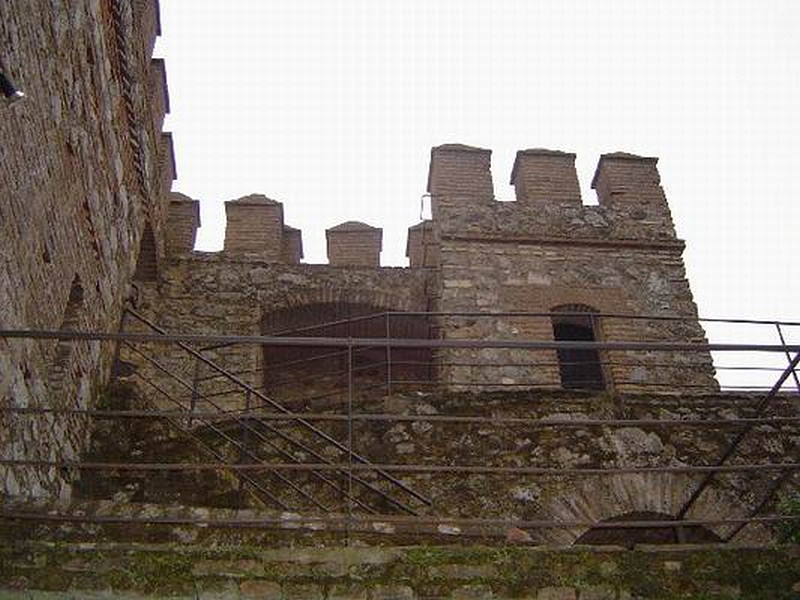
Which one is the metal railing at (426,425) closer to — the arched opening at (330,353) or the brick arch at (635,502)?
the brick arch at (635,502)

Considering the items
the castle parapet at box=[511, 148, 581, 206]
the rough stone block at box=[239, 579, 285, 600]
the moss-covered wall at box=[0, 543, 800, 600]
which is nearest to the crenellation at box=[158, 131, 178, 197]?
the castle parapet at box=[511, 148, 581, 206]

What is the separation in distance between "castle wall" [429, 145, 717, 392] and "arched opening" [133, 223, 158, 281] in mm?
3423

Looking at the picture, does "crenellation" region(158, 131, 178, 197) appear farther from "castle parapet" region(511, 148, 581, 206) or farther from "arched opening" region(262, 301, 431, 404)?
"castle parapet" region(511, 148, 581, 206)

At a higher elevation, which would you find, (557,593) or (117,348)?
(117,348)

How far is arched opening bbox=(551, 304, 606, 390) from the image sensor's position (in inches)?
408

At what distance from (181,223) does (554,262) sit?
4826mm

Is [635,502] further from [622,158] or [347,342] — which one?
[622,158]

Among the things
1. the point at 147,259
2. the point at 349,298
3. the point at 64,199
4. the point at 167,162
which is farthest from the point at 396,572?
the point at 167,162

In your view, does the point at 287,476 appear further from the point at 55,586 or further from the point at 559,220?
the point at 559,220

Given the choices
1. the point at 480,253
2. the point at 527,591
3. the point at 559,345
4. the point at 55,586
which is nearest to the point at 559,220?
the point at 480,253

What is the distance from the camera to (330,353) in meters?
10.8

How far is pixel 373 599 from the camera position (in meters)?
3.82

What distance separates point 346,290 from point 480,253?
1749 millimetres

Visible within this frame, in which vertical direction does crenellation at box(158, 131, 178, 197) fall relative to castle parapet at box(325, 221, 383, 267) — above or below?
above
